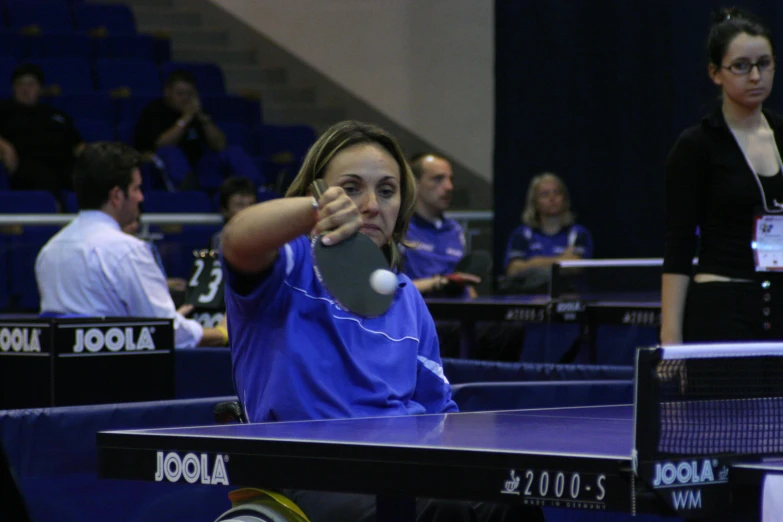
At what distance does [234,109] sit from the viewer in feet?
36.6

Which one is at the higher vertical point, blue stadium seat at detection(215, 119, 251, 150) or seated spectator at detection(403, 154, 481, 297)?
→ blue stadium seat at detection(215, 119, 251, 150)

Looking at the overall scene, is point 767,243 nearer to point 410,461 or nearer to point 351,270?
point 351,270

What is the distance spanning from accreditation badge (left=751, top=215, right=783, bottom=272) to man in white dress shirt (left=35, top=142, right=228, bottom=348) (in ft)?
7.14

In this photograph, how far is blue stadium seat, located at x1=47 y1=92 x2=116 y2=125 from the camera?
32.8ft

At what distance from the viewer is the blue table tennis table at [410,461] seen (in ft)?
5.34

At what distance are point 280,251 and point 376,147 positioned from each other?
36cm

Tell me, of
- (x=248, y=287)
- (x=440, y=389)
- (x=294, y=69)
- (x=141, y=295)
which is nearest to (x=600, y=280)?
(x=141, y=295)

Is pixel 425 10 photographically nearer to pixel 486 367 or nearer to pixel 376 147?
pixel 486 367

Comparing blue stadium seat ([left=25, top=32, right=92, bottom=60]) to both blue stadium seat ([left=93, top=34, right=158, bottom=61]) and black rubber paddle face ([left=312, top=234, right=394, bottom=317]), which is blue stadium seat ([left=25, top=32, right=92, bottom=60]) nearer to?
blue stadium seat ([left=93, top=34, right=158, bottom=61])

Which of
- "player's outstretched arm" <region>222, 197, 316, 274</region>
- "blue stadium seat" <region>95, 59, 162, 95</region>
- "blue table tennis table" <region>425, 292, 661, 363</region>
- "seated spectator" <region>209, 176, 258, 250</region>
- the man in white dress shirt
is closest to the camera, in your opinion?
"player's outstretched arm" <region>222, 197, 316, 274</region>

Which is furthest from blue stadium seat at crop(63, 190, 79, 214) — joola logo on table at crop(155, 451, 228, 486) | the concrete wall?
joola logo on table at crop(155, 451, 228, 486)

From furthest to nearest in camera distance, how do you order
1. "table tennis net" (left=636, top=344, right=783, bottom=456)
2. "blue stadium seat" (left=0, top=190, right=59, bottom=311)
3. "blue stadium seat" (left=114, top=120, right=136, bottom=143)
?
"blue stadium seat" (left=114, top=120, right=136, bottom=143), "blue stadium seat" (left=0, top=190, right=59, bottom=311), "table tennis net" (left=636, top=344, right=783, bottom=456)

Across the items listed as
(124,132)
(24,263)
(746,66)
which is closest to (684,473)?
(746,66)

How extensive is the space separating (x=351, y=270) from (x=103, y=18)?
9.76 meters
